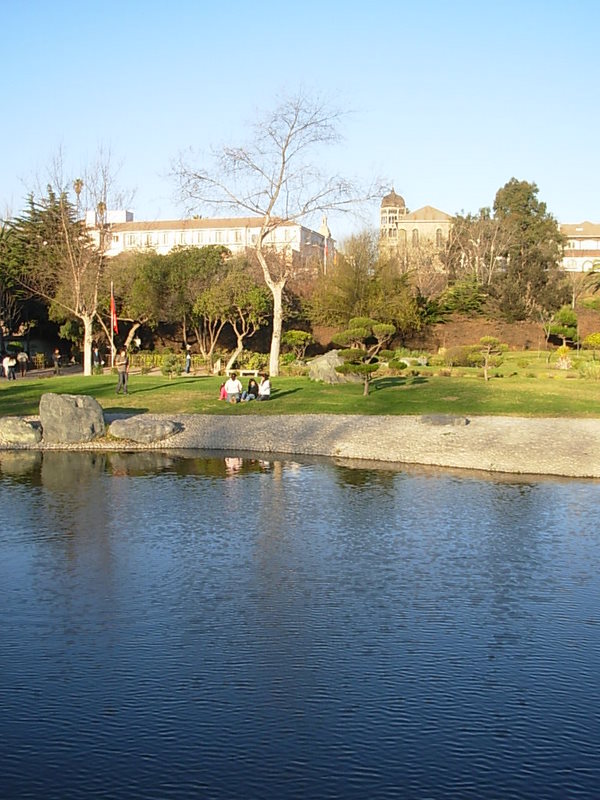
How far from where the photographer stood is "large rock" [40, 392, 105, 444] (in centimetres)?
2203

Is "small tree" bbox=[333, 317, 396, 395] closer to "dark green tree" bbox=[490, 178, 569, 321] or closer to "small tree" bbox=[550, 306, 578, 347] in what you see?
"small tree" bbox=[550, 306, 578, 347]

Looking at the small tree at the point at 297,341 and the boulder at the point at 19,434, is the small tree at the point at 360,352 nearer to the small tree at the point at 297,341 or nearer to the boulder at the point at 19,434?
the boulder at the point at 19,434

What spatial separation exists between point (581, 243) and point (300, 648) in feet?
388

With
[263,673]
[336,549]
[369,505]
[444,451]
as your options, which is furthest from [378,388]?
[263,673]

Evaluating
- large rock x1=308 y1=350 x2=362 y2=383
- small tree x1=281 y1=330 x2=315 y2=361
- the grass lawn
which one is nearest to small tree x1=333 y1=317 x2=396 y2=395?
large rock x1=308 y1=350 x2=362 y2=383

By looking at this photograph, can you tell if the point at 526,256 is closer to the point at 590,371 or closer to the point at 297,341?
the point at 297,341

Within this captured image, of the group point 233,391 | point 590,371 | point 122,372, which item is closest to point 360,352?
point 233,391

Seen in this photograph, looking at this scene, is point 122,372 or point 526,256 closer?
point 122,372

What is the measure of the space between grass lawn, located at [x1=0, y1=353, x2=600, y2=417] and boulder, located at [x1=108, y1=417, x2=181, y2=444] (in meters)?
3.35

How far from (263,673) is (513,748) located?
2.26 meters

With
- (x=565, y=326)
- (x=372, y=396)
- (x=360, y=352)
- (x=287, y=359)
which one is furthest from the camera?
(x=565, y=326)

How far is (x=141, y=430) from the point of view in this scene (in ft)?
72.6

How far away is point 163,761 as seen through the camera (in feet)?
21.7

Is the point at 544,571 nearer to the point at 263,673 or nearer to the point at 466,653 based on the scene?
the point at 466,653
